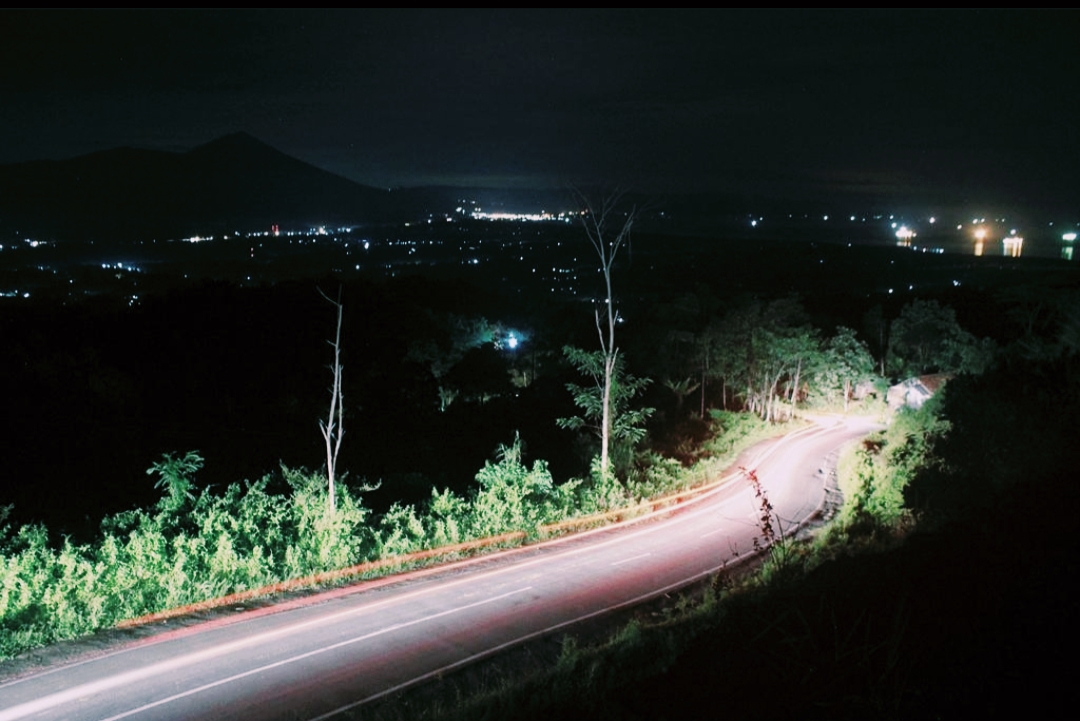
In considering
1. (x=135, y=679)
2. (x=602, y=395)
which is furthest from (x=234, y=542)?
(x=602, y=395)

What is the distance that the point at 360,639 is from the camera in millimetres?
11836

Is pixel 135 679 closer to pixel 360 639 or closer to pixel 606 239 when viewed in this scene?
pixel 360 639

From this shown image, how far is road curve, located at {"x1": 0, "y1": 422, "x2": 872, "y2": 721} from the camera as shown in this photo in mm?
9609

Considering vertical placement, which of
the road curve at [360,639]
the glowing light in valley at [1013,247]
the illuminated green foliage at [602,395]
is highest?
the glowing light in valley at [1013,247]

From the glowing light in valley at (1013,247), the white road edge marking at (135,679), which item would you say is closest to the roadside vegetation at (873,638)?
the white road edge marking at (135,679)

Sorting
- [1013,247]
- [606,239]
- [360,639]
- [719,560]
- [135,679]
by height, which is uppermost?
[1013,247]

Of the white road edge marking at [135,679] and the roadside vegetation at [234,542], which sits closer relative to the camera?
the white road edge marking at [135,679]

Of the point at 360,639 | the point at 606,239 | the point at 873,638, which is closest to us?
the point at 873,638

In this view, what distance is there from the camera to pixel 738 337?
4475 centimetres

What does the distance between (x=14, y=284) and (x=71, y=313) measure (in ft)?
164

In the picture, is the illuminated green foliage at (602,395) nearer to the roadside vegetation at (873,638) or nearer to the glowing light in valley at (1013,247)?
the roadside vegetation at (873,638)

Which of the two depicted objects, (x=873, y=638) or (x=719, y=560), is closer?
(x=873, y=638)

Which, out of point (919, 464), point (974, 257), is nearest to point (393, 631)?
point (919, 464)

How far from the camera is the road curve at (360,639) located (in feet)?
31.5
